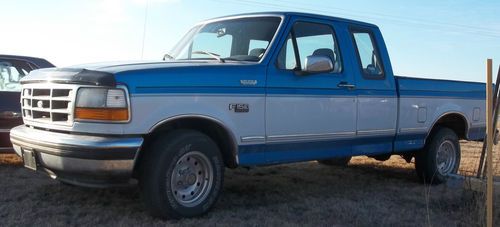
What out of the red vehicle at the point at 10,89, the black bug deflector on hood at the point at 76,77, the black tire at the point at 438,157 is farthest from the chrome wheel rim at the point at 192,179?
the black tire at the point at 438,157

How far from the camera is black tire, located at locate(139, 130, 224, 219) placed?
15.3ft

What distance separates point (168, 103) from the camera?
460 cm

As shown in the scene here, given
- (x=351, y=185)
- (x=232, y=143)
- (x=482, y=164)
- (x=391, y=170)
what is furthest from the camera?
(x=391, y=170)

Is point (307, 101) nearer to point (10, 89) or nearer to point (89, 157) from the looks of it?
point (89, 157)

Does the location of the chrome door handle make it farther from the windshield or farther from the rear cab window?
the windshield

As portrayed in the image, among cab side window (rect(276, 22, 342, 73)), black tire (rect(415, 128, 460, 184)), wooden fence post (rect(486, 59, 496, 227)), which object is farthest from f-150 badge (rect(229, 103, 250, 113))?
black tire (rect(415, 128, 460, 184))

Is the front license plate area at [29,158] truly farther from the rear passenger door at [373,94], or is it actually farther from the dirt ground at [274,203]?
the rear passenger door at [373,94]

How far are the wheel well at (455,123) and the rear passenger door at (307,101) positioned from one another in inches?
84.6

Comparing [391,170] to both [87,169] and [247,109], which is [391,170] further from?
[87,169]

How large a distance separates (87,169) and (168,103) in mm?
823

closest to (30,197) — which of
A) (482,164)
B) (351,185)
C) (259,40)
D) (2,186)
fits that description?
(2,186)

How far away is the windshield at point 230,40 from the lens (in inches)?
225

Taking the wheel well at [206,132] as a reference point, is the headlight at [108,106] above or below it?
above

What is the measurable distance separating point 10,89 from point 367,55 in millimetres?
4522
